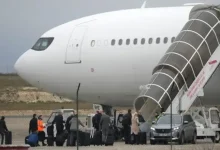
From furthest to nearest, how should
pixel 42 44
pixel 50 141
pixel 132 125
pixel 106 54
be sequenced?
pixel 42 44 → pixel 106 54 → pixel 50 141 → pixel 132 125

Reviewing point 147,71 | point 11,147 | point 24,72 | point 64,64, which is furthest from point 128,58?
point 11,147

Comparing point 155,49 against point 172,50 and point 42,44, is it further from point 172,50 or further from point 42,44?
point 42,44

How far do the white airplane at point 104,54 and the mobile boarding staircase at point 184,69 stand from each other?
2.01 meters

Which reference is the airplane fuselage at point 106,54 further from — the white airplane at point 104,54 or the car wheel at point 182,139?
the car wheel at point 182,139

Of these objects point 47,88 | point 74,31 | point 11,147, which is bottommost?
point 11,147

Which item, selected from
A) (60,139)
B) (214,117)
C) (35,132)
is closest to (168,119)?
(214,117)

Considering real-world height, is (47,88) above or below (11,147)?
above

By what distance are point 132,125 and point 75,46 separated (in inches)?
225

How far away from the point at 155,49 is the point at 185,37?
2602mm

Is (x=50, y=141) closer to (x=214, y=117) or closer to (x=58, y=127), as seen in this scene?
(x=58, y=127)

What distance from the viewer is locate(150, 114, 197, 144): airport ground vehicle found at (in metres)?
31.5

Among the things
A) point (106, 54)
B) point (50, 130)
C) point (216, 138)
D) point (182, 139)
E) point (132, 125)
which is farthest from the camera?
point (106, 54)

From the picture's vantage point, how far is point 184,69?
31.2 metres

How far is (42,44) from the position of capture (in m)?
38.4
